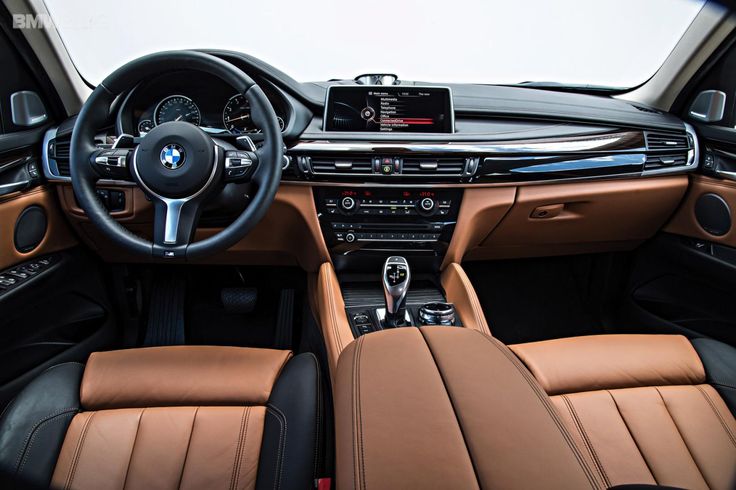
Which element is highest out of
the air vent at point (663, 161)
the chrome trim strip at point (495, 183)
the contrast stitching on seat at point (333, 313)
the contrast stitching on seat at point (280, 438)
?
the air vent at point (663, 161)

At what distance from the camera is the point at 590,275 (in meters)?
2.45

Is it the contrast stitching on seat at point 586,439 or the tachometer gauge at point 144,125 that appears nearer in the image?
the contrast stitching on seat at point 586,439

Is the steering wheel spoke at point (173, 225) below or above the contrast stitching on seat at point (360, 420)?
above

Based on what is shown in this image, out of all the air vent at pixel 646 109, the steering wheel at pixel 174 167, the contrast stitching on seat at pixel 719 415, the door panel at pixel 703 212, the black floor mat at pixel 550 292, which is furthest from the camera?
the black floor mat at pixel 550 292

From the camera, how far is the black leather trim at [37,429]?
103 cm

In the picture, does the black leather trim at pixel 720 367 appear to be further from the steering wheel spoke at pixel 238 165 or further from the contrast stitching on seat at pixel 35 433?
the contrast stitching on seat at pixel 35 433

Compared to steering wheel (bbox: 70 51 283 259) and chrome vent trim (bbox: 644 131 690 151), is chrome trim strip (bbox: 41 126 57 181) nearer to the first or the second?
steering wheel (bbox: 70 51 283 259)

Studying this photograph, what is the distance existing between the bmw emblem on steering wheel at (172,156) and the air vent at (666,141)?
5.75 feet

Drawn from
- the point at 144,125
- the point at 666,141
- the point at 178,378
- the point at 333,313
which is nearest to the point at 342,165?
the point at 333,313

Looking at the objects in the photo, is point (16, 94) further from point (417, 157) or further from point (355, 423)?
point (355, 423)

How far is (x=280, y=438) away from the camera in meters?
1.10

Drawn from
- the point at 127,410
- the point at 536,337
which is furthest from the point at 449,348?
the point at 536,337

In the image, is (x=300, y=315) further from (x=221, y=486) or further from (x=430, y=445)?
(x=430, y=445)

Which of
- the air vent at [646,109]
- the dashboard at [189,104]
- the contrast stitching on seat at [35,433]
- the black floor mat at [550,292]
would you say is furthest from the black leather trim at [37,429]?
the air vent at [646,109]
